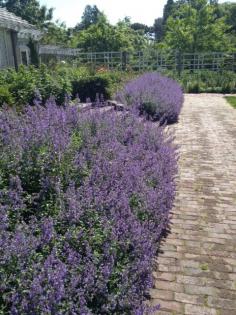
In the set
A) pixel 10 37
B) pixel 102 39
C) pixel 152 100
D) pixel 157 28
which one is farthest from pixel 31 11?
pixel 152 100

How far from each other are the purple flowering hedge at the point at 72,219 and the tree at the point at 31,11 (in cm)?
4811

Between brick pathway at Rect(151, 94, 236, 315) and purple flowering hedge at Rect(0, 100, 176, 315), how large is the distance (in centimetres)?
33

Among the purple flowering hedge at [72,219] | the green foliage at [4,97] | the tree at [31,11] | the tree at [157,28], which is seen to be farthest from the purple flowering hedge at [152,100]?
the tree at [157,28]

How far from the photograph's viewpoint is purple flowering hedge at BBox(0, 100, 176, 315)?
2.12 meters

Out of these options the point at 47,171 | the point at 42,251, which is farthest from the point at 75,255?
the point at 47,171

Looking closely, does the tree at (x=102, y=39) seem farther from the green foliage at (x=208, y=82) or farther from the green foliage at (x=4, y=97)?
the green foliage at (x=4, y=97)

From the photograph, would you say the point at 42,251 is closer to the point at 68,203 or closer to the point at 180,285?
the point at 68,203

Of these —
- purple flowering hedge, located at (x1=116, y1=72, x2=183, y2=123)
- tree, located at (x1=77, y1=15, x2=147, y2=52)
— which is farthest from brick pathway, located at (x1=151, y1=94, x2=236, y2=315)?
tree, located at (x1=77, y1=15, x2=147, y2=52)

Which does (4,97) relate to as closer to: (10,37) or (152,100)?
(152,100)

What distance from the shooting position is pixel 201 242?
3.76m

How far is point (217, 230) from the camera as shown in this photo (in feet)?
13.1

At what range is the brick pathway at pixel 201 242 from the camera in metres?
2.89

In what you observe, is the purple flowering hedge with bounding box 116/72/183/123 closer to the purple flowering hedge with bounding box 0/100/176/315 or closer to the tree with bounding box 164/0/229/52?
the purple flowering hedge with bounding box 0/100/176/315

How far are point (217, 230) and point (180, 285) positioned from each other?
1.14m
